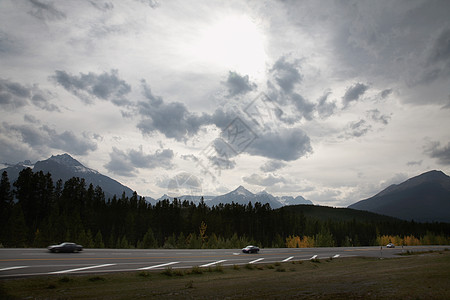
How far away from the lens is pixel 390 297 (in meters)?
12.4

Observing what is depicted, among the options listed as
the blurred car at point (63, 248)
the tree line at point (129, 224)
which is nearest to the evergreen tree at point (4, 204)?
the tree line at point (129, 224)

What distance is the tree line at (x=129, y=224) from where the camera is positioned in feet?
254

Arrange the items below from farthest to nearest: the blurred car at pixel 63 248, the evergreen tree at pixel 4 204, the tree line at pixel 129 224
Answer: the tree line at pixel 129 224 < the evergreen tree at pixel 4 204 < the blurred car at pixel 63 248

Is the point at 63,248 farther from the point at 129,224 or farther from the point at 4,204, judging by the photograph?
the point at 129,224

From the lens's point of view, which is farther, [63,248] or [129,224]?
[129,224]

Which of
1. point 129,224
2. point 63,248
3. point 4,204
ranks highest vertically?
point 4,204

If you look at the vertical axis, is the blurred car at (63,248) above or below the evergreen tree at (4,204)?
below

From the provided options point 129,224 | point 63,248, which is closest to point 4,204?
point 129,224

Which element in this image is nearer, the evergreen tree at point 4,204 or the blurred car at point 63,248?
the blurred car at point 63,248

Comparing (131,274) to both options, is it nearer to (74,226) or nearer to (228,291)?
(228,291)

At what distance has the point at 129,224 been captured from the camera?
340 feet

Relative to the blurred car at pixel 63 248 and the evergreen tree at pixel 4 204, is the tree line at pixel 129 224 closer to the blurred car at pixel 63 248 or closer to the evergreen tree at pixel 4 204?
the evergreen tree at pixel 4 204

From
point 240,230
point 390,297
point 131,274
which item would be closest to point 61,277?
point 131,274

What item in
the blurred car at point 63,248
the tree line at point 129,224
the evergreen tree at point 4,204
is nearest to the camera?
the blurred car at point 63,248
